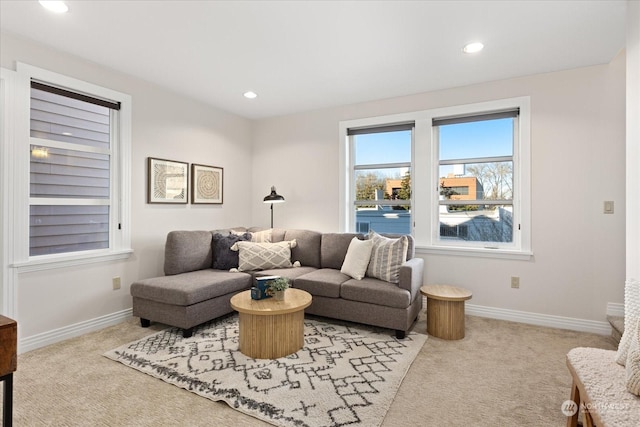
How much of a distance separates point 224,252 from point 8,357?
2363mm

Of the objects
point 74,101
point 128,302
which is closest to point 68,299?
point 128,302

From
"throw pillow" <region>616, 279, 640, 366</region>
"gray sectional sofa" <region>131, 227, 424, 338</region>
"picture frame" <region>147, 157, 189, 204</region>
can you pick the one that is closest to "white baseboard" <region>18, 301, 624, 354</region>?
"gray sectional sofa" <region>131, 227, 424, 338</region>

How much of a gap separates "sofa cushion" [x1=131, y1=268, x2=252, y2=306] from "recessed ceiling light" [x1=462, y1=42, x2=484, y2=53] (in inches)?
117

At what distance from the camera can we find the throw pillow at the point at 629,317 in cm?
147

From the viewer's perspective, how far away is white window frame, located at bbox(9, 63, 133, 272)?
8.41 feet

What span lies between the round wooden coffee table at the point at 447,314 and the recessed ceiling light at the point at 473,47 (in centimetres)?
213

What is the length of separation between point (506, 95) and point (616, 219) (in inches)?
61.1

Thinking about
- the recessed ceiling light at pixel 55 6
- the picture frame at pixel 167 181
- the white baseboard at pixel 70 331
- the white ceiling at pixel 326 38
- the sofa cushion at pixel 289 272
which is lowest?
the white baseboard at pixel 70 331

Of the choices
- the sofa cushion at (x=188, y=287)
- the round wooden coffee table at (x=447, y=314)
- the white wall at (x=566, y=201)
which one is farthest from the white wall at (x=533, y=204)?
the round wooden coffee table at (x=447, y=314)

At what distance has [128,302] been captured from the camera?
132 inches

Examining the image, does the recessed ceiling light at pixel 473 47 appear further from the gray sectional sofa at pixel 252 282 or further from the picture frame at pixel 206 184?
the picture frame at pixel 206 184

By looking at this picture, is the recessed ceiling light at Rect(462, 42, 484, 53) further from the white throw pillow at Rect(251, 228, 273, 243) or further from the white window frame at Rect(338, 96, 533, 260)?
the white throw pillow at Rect(251, 228, 273, 243)

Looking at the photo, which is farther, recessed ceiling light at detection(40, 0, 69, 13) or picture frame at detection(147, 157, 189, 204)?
picture frame at detection(147, 157, 189, 204)

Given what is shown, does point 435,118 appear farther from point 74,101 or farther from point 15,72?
point 15,72
